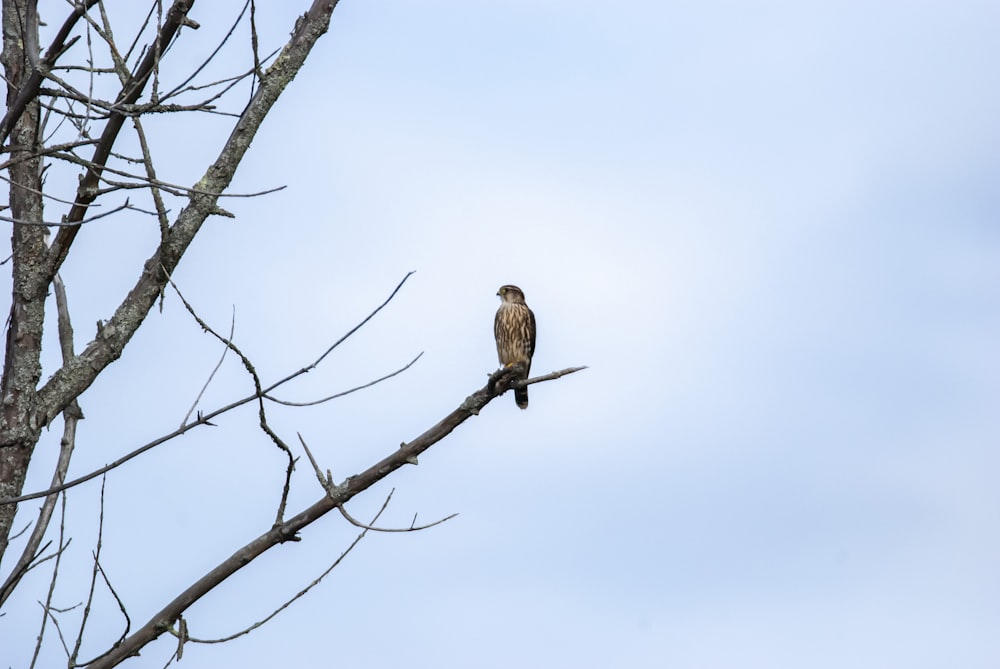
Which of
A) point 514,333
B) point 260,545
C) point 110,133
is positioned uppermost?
point 514,333

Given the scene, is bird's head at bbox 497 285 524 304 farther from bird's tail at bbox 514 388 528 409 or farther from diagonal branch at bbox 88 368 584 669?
diagonal branch at bbox 88 368 584 669

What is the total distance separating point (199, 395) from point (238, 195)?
0.72 metres

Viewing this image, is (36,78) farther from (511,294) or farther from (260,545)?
(511,294)

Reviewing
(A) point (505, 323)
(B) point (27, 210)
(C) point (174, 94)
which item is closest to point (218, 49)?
(C) point (174, 94)

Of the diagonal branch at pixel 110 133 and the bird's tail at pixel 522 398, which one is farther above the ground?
the bird's tail at pixel 522 398

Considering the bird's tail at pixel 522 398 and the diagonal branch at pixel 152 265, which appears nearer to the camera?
the diagonal branch at pixel 152 265

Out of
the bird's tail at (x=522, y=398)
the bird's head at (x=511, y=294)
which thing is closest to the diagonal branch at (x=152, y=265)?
the bird's tail at (x=522, y=398)

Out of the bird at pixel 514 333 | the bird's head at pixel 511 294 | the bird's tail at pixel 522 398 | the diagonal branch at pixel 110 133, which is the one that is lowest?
the diagonal branch at pixel 110 133

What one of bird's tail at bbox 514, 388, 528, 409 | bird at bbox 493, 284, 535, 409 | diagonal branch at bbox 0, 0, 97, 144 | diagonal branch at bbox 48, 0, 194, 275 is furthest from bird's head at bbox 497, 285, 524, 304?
diagonal branch at bbox 0, 0, 97, 144

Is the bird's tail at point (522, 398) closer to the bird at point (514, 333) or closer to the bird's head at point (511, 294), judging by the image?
the bird at point (514, 333)

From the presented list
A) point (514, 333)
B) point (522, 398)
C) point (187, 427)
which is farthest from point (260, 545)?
point (514, 333)

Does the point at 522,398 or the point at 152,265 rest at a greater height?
the point at 522,398

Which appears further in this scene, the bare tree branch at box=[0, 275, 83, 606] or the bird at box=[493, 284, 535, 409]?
the bird at box=[493, 284, 535, 409]

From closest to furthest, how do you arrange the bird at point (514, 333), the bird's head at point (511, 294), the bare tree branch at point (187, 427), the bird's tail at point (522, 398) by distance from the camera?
1. the bare tree branch at point (187, 427)
2. the bird's tail at point (522, 398)
3. the bird at point (514, 333)
4. the bird's head at point (511, 294)
